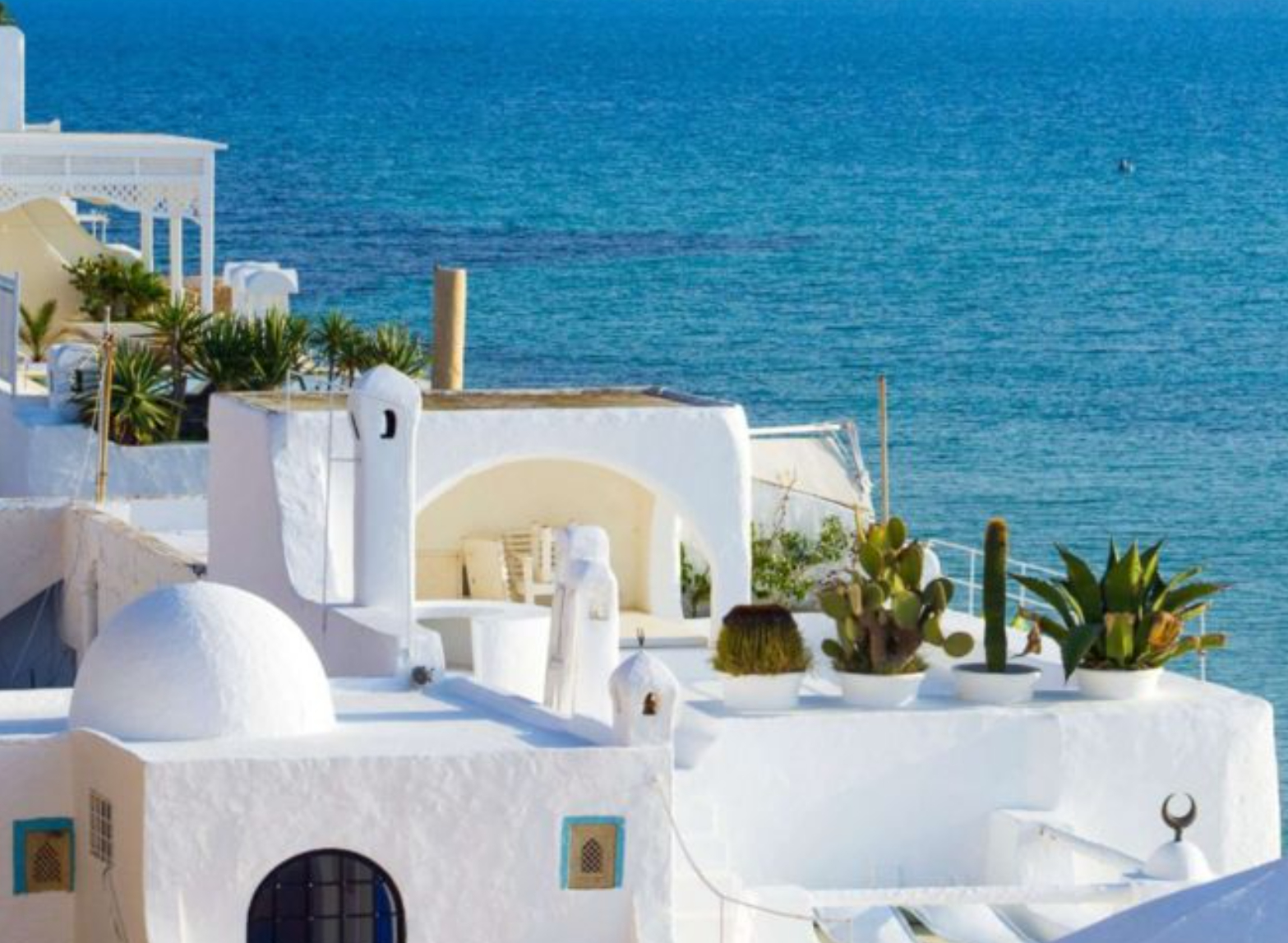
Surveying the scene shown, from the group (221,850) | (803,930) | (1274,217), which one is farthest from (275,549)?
(1274,217)

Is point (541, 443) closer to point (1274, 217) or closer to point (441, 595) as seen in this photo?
point (441, 595)

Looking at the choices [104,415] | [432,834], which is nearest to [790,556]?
[104,415]

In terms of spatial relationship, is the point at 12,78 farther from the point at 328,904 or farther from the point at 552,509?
the point at 328,904

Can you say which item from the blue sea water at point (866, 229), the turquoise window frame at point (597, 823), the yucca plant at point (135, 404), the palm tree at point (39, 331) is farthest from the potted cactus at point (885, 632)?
the blue sea water at point (866, 229)

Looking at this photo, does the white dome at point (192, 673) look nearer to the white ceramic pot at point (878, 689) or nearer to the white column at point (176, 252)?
the white ceramic pot at point (878, 689)

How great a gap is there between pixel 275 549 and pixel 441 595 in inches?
85.1

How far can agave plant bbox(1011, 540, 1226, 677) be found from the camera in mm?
21000

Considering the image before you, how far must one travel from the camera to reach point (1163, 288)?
84.2m

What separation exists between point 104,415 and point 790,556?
5.92m

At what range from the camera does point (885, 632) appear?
20391 millimetres

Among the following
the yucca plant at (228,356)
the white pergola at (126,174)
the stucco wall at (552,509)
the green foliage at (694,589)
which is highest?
the white pergola at (126,174)

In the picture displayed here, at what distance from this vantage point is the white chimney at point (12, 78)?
121 feet

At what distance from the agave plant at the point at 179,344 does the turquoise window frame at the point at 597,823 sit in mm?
15325

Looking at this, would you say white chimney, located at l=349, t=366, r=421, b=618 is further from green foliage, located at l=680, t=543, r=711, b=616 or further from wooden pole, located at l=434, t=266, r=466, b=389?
wooden pole, located at l=434, t=266, r=466, b=389
